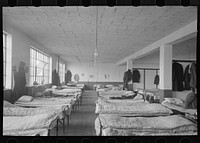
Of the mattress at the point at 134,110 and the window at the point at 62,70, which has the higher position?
the window at the point at 62,70

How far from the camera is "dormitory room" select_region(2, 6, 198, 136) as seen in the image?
1.82 metres

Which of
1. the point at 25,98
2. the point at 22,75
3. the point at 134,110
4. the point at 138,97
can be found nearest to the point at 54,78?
the point at 25,98

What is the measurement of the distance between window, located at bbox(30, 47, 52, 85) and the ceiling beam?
38.6 inches

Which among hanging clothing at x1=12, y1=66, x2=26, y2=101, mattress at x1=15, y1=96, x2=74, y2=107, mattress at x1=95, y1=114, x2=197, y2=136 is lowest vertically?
mattress at x1=95, y1=114, x2=197, y2=136

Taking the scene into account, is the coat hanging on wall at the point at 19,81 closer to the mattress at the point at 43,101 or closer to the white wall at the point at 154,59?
the mattress at the point at 43,101

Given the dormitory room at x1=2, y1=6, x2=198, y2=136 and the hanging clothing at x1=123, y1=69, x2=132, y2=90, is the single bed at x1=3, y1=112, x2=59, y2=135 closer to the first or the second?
the dormitory room at x1=2, y1=6, x2=198, y2=136

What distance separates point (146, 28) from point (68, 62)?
1372 millimetres

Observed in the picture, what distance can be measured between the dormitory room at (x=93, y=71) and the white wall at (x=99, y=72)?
0.01m

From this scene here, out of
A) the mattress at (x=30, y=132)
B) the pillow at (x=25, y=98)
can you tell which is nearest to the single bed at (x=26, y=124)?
the mattress at (x=30, y=132)

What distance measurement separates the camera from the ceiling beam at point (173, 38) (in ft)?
8.70

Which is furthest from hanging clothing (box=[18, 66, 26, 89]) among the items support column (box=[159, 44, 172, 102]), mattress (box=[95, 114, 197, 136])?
support column (box=[159, 44, 172, 102])
